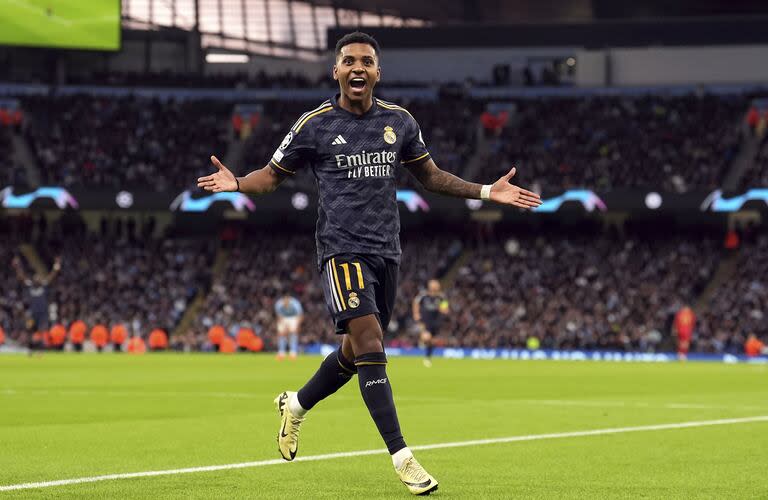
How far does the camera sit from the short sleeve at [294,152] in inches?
339

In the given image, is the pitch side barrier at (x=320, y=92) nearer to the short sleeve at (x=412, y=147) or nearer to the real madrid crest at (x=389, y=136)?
the short sleeve at (x=412, y=147)

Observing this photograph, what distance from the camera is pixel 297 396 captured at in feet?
30.0

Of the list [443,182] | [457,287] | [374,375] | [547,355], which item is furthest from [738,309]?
[374,375]

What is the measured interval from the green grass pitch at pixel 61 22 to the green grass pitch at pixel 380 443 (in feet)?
68.5

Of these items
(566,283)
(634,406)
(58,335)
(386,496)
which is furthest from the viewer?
(566,283)

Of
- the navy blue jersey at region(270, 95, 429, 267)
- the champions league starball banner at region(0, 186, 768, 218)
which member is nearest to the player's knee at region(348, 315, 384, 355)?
the navy blue jersey at region(270, 95, 429, 267)

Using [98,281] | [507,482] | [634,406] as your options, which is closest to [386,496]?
[507,482]

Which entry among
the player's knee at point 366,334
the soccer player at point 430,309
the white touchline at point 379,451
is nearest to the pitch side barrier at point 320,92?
the soccer player at point 430,309

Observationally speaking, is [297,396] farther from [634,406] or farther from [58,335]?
[58,335]

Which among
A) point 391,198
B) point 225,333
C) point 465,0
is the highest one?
point 465,0

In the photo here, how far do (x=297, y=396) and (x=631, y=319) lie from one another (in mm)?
38254

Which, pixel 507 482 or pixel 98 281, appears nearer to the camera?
pixel 507 482

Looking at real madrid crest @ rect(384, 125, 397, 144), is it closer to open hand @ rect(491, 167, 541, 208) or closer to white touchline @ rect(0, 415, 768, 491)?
open hand @ rect(491, 167, 541, 208)

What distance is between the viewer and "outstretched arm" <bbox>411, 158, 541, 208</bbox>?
8578 mm
